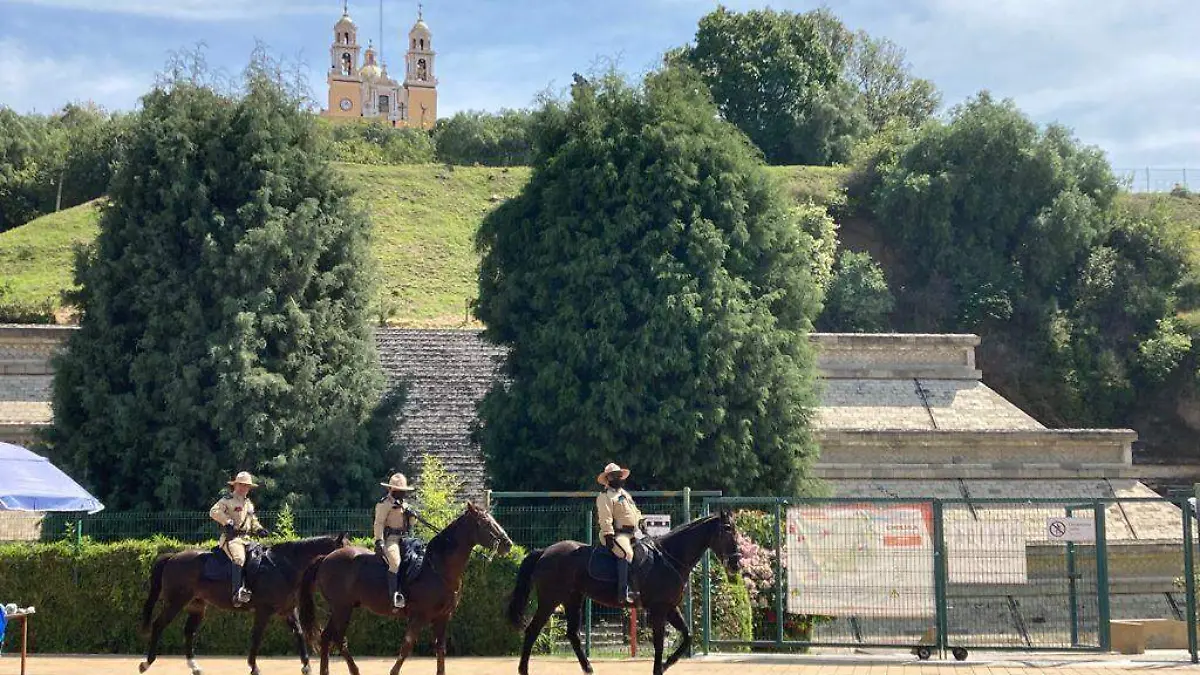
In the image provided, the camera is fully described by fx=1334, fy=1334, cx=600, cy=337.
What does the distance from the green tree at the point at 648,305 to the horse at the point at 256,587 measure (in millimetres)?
10146

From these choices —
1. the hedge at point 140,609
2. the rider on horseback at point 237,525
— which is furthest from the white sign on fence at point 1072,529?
the rider on horseback at point 237,525

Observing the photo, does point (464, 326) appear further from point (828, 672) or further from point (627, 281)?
point (828, 672)

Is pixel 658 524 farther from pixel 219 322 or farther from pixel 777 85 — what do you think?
pixel 777 85

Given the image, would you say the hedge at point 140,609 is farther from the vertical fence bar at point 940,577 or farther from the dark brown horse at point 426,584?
the dark brown horse at point 426,584

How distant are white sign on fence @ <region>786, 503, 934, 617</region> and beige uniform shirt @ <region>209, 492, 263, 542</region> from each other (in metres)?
7.98

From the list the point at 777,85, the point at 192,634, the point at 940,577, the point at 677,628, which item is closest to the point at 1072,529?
the point at 940,577

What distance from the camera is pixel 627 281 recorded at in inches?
1128

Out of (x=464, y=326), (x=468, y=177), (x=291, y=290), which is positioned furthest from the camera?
(x=468, y=177)

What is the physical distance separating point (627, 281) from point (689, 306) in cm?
168

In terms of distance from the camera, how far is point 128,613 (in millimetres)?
22484

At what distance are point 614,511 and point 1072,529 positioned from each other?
7164mm

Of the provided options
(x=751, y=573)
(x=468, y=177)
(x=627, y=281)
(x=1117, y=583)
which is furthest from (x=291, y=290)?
(x=468, y=177)

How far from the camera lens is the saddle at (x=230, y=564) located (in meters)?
18.1

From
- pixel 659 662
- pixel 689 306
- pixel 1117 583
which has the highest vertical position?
pixel 689 306
